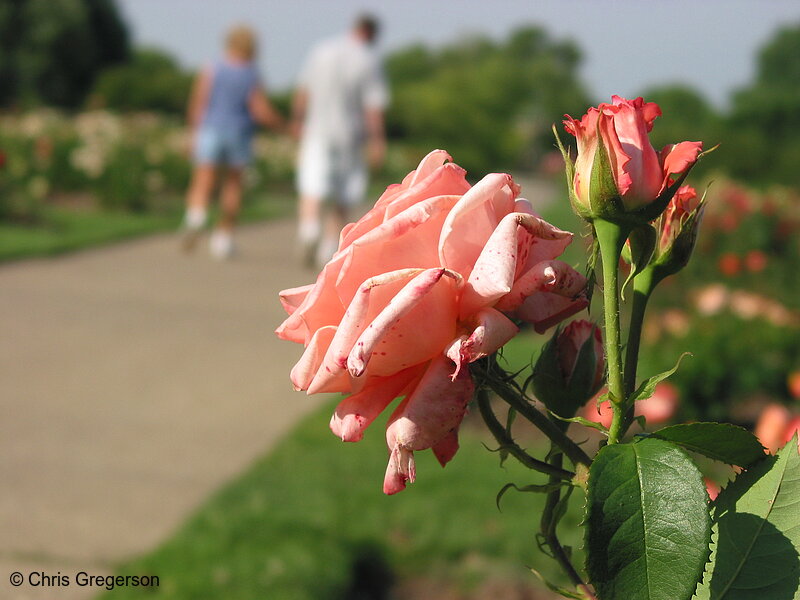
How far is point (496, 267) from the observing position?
496 millimetres

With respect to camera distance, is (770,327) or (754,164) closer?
(770,327)

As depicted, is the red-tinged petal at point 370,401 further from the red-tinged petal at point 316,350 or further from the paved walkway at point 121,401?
the paved walkway at point 121,401

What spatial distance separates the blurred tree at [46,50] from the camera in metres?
35.0

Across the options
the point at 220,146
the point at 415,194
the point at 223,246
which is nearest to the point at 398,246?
the point at 415,194

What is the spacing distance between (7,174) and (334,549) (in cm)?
758

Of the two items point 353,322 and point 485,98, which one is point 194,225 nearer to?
point 353,322

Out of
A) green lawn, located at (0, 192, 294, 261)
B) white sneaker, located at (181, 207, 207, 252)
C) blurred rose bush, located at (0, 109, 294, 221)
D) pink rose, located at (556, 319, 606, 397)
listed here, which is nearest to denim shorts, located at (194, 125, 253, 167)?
white sneaker, located at (181, 207, 207, 252)

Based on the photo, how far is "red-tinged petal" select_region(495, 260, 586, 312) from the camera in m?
0.52

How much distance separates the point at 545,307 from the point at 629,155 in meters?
0.10

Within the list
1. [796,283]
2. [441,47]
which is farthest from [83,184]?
[441,47]

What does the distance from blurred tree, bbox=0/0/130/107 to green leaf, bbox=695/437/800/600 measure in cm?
3592

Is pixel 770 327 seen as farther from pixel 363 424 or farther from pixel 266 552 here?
pixel 363 424

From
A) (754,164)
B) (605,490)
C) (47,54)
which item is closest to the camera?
(605,490)

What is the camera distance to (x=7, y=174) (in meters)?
9.23
